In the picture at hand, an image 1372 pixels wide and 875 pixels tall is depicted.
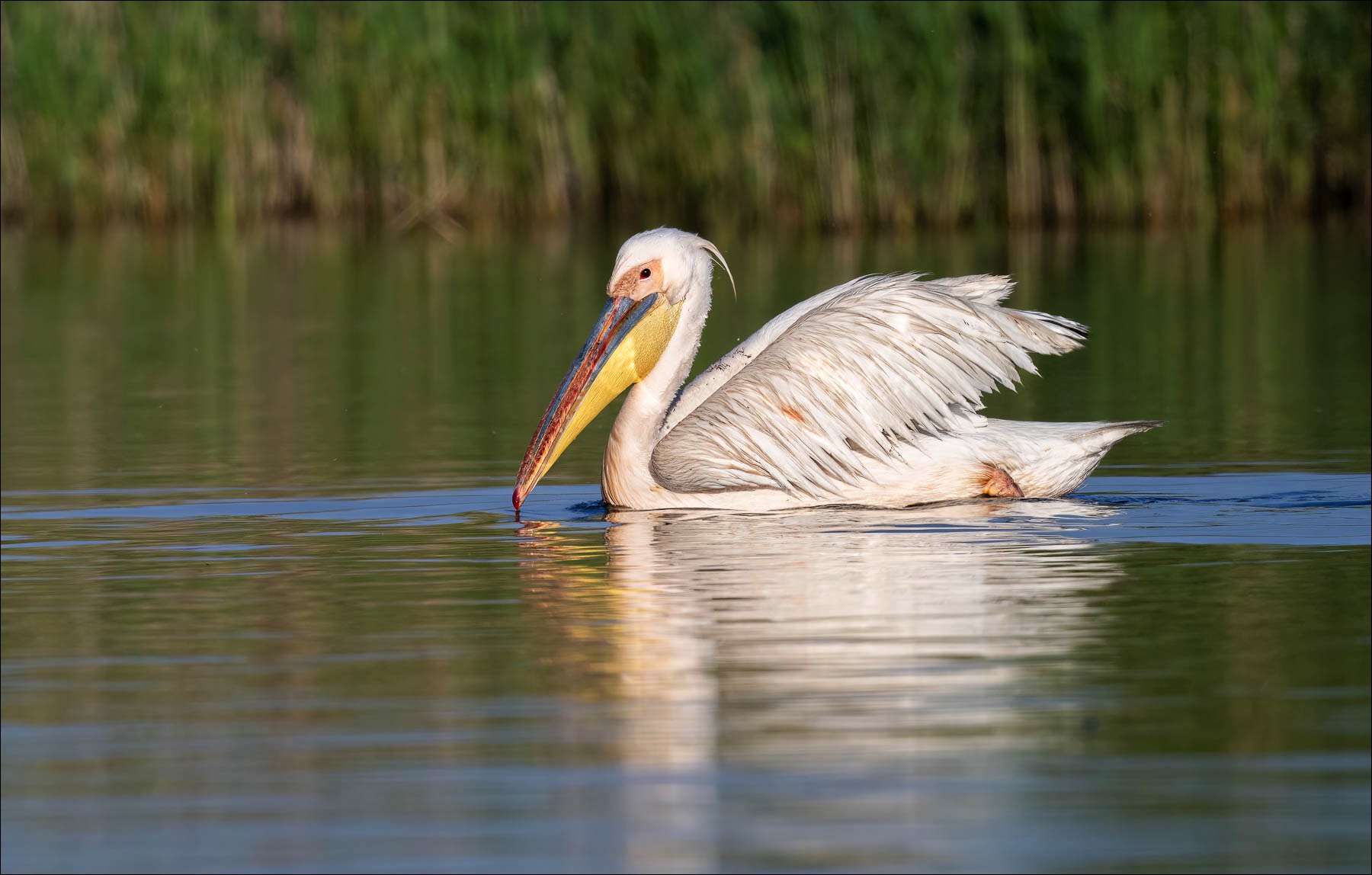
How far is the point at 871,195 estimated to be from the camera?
19656 mm

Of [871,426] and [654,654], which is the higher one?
[871,426]

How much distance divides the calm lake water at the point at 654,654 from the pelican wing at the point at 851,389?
0.54 ft

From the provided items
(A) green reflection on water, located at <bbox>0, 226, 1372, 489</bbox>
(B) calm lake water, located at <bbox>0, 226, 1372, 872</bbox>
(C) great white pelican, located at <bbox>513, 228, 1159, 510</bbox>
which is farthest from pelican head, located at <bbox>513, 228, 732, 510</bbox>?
(A) green reflection on water, located at <bbox>0, 226, 1372, 489</bbox>

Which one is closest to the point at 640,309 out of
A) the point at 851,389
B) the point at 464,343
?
the point at 851,389

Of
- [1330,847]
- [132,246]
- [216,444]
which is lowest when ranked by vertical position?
[1330,847]

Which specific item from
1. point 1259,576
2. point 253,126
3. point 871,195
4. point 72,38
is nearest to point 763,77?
point 871,195

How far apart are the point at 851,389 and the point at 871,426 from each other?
0.42 ft

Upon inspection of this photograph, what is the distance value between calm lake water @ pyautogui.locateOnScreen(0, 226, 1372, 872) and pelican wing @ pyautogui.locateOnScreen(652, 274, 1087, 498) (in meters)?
0.16

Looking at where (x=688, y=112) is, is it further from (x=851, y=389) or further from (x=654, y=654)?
(x=654, y=654)

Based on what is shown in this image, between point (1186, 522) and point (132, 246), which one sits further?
point (132, 246)

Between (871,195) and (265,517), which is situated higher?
(871,195)

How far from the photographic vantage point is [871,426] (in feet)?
23.4

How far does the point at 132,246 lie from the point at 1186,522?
15.5 metres

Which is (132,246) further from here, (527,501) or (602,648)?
(602,648)
